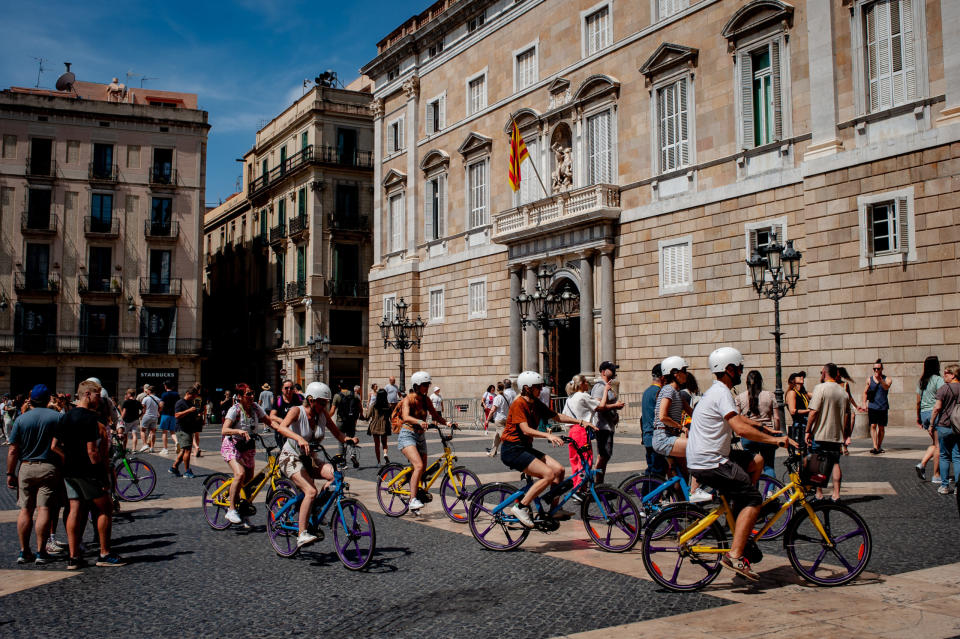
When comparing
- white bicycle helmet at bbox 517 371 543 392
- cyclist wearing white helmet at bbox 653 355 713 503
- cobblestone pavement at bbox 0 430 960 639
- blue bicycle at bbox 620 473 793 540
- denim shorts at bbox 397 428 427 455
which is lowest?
cobblestone pavement at bbox 0 430 960 639

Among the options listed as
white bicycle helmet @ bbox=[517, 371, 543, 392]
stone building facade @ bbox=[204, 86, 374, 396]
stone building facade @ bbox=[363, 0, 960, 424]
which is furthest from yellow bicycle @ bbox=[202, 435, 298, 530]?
stone building facade @ bbox=[204, 86, 374, 396]

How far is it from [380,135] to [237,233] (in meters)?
23.6

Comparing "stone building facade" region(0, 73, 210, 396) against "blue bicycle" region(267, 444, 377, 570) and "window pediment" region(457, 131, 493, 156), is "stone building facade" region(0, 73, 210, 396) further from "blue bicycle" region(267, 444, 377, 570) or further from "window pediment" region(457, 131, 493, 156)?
"blue bicycle" region(267, 444, 377, 570)

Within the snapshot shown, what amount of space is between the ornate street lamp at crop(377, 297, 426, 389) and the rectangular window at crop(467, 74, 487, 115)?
7.99 metres

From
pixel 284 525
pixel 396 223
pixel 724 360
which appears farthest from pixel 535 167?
pixel 724 360

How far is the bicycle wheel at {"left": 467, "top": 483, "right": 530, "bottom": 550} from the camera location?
28.6 feet

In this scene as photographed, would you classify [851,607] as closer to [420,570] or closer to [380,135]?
[420,570]

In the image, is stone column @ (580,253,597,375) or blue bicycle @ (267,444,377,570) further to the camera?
stone column @ (580,253,597,375)

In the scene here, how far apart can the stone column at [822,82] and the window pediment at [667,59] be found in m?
3.99

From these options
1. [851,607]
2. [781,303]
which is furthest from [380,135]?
[851,607]

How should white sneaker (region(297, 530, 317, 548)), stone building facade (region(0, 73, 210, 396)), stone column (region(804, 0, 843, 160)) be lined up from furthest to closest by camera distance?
stone building facade (region(0, 73, 210, 396)) → stone column (region(804, 0, 843, 160)) → white sneaker (region(297, 530, 317, 548))

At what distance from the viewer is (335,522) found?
8070 millimetres

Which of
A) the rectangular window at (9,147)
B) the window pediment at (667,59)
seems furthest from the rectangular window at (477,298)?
the rectangular window at (9,147)

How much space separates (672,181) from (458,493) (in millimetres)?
17289
